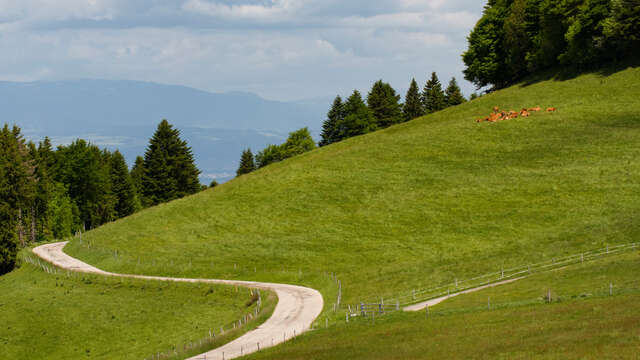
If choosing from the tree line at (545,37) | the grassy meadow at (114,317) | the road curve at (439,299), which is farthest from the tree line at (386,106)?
the road curve at (439,299)

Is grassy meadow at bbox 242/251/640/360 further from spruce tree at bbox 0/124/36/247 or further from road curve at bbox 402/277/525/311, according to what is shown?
spruce tree at bbox 0/124/36/247

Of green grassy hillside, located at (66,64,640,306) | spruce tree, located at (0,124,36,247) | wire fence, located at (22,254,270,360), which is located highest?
spruce tree, located at (0,124,36,247)

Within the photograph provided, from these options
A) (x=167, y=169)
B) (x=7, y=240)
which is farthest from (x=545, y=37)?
(x=7, y=240)

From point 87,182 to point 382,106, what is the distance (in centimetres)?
6263

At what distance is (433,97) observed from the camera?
148 meters

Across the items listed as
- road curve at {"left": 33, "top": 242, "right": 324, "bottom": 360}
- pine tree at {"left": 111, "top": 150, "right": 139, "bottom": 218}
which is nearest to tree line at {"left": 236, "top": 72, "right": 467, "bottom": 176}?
pine tree at {"left": 111, "top": 150, "right": 139, "bottom": 218}

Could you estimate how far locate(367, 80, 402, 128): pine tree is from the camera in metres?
146

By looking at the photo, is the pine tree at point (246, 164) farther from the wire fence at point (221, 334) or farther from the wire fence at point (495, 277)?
the wire fence at point (495, 277)

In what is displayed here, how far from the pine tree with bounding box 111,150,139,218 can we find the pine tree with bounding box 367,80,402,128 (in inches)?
2108

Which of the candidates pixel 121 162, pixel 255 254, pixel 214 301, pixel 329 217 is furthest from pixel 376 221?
pixel 121 162

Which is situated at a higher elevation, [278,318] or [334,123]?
[334,123]

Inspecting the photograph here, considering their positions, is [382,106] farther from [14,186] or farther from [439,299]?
[439,299]

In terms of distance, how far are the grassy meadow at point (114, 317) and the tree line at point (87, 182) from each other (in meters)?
53.0

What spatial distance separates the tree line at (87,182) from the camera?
119250 mm
